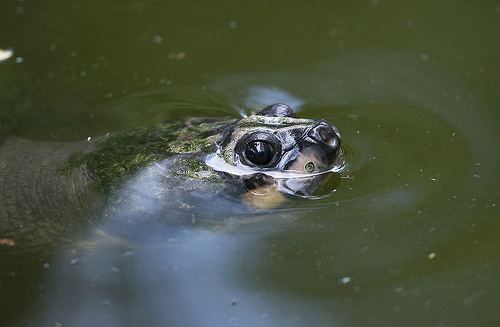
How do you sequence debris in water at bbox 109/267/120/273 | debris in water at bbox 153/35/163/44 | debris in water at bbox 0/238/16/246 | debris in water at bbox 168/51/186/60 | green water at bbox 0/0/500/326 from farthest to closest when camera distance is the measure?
debris in water at bbox 153/35/163/44
debris in water at bbox 168/51/186/60
debris in water at bbox 0/238/16/246
debris in water at bbox 109/267/120/273
green water at bbox 0/0/500/326

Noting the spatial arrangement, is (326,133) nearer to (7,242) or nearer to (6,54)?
(7,242)

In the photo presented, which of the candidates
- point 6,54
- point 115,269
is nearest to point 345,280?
point 115,269

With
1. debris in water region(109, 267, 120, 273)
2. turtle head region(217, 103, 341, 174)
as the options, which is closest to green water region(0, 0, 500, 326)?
debris in water region(109, 267, 120, 273)

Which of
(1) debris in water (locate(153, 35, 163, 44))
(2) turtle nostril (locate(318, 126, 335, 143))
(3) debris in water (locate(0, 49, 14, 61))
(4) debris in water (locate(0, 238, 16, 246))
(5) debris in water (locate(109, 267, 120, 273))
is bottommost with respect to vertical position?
(4) debris in water (locate(0, 238, 16, 246))

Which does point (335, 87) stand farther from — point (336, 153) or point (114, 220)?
point (114, 220)

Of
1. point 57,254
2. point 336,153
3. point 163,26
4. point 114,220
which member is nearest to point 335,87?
point 336,153

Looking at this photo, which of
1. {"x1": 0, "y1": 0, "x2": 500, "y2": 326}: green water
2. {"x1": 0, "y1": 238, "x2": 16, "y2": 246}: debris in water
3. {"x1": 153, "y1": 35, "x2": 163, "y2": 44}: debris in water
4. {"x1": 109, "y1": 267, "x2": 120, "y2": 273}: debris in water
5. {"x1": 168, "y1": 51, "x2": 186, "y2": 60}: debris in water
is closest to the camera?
{"x1": 0, "y1": 0, "x2": 500, "y2": 326}: green water

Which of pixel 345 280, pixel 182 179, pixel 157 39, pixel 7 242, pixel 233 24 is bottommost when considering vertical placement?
pixel 7 242

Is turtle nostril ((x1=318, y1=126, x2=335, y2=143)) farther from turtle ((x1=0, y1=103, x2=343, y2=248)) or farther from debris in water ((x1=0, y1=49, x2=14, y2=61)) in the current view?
debris in water ((x1=0, y1=49, x2=14, y2=61))
